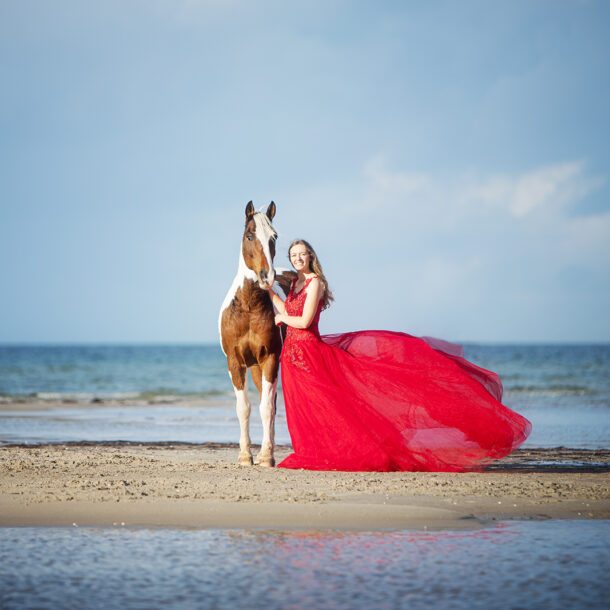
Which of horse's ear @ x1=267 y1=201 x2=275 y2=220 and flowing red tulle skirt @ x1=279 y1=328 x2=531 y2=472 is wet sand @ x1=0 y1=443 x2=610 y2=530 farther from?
horse's ear @ x1=267 y1=201 x2=275 y2=220

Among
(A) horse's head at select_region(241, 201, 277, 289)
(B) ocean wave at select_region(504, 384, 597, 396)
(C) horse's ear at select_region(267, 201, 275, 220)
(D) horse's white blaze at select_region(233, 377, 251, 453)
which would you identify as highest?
(C) horse's ear at select_region(267, 201, 275, 220)

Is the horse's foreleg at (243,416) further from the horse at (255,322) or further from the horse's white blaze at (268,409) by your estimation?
the horse's white blaze at (268,409)

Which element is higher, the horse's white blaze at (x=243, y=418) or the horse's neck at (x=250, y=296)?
the horse's neck at (x=250, y=296)

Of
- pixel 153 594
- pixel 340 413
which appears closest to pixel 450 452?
pixel 340 413

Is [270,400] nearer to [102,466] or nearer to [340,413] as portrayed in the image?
[340,413]

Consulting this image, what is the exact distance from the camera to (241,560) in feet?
16.2

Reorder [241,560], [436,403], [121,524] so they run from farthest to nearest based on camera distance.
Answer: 1. [436,403]
2. [121,524]
3. [241,560]

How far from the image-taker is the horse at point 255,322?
826cm

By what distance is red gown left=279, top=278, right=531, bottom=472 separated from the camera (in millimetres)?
8078

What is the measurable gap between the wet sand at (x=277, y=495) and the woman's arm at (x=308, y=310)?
1.33m

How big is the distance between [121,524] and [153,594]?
5.75 ft

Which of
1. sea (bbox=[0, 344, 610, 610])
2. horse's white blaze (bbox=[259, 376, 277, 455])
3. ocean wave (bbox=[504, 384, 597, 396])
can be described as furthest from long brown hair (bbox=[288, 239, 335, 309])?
ocean wave (bbox=[504, 384, 597, 396])

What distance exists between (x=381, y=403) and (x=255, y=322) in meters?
1.37

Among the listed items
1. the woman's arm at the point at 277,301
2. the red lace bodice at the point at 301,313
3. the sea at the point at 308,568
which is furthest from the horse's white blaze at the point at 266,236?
the sea at the point at 308,568
